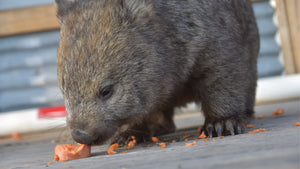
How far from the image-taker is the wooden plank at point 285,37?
5.50m

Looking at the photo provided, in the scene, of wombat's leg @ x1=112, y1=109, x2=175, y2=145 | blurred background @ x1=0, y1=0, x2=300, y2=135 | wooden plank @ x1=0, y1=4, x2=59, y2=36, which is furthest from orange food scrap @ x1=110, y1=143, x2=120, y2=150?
wooden plank @ x1=0, y1=4, x2=59, y2=36

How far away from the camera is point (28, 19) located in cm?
565

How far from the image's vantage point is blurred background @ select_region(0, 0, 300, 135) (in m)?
5.59

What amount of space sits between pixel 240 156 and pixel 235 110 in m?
1.40

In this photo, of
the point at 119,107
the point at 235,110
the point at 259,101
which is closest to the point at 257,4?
the point at 259,101

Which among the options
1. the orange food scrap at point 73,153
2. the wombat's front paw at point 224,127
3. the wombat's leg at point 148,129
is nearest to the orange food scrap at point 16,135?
the wombat's leg at point 148,129

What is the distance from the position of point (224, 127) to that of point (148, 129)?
2.13 ft

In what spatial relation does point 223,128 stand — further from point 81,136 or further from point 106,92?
point 81,136

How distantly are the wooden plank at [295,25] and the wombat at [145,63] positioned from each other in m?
2.36

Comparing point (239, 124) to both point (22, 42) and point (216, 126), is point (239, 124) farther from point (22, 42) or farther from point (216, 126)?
point (22, 42)

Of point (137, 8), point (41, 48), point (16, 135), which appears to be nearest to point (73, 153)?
point (137, 8)

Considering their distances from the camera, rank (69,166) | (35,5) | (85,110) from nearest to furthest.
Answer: (69,166) < (85,110) < (35,5)

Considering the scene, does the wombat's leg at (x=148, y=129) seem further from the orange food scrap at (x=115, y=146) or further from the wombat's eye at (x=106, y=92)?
the wombat's eye at (x=106, y=92)

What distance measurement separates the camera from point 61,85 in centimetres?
261
